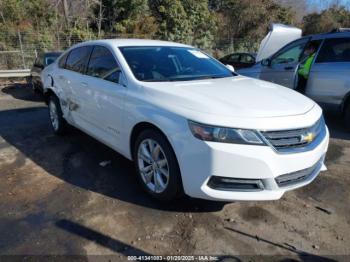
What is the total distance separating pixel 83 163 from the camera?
4.70 metres

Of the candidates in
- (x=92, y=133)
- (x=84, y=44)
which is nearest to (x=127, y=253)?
(x=92, y=133)

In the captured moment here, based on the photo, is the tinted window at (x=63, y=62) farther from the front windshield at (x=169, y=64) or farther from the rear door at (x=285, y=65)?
the rear door at (x=285, y=65)

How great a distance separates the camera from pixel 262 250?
113 inches

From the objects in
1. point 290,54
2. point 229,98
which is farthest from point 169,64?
point 290,54

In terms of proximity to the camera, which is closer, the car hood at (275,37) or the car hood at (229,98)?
the car hood at (229,98)

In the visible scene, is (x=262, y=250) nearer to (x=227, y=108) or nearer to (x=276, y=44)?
(x=227, y=108)

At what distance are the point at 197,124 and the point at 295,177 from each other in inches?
41.9

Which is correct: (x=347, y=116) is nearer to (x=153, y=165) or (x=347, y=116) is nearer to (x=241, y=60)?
(x=153, y=165)

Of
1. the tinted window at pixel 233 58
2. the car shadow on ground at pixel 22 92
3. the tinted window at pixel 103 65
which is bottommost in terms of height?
the car shadow on ground at pixel 22 92

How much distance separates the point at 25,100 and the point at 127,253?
810cm

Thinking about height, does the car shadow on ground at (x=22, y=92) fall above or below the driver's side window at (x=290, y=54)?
below

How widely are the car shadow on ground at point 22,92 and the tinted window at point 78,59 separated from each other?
15.8 feet

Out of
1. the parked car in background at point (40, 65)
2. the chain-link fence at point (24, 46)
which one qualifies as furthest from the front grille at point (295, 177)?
the chain-link fence at point (24, 46)

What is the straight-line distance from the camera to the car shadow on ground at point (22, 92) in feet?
32.8
